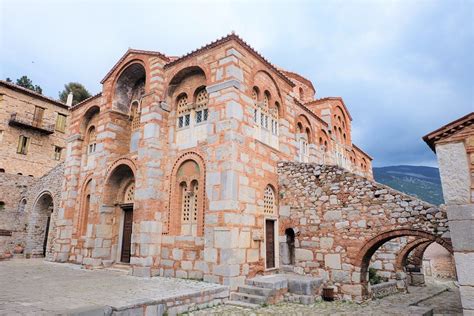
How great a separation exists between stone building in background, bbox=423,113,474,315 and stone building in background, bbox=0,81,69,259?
17610 mm

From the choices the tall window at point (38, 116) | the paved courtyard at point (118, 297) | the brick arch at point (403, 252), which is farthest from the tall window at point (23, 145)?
the brick arch at point (403, 252)

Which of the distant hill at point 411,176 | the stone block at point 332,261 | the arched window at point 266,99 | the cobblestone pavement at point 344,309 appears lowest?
the cobblestone pavement at point 344,309

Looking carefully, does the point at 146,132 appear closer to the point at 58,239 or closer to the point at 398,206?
the point at 58,239

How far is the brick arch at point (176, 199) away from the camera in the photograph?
9023 millimetres

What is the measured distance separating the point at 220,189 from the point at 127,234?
5.30 metres

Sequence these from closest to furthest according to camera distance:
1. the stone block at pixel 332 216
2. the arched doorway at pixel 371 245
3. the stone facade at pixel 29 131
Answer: the arched doorway at pixel 371 245, the stone block at pixel 332 216, the stone facade at pixel 29 131

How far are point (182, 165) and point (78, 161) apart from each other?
700 centimetres

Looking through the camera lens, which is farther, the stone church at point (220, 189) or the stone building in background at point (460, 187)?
the stone church at point (220, 189)

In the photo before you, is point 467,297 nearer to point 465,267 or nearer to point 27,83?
point 465,267

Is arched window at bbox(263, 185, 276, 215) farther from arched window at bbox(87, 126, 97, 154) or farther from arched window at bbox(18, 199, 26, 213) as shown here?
arched window at bbox(18, 199, 26, 213)

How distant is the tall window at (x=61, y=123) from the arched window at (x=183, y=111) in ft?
62.9

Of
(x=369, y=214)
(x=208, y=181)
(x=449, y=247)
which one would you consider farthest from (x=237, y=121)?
(x=449, y=247)

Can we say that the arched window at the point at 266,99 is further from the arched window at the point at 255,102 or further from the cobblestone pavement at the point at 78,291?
the cobblestone pavement at the point at 78,291

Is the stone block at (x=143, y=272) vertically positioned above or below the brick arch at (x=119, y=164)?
below
